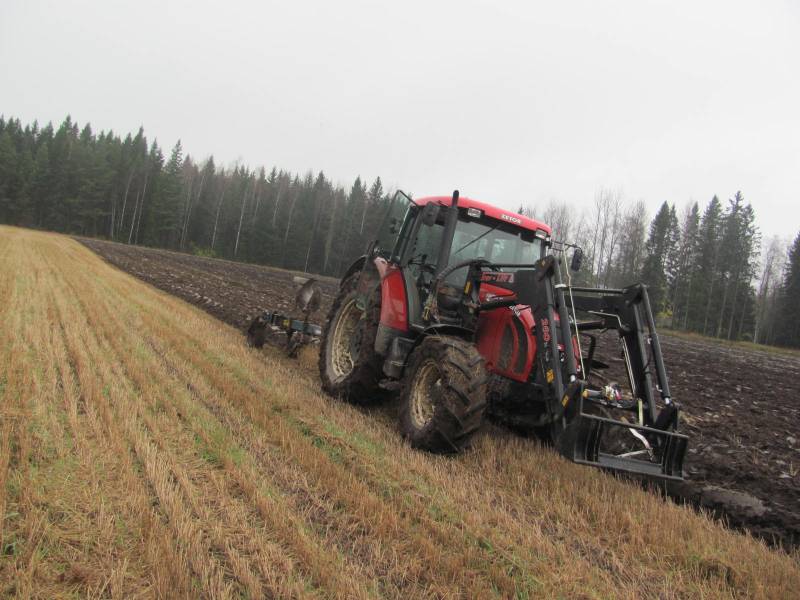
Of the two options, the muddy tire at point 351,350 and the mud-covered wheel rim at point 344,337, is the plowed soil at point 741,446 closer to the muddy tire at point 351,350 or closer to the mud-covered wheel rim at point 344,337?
the muddy tire at point 351,350

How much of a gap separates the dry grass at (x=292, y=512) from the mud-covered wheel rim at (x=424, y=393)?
0.29 metres

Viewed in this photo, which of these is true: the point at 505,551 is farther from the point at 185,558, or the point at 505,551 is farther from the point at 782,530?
the point at 782,530

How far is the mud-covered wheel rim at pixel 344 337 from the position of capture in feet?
21.9

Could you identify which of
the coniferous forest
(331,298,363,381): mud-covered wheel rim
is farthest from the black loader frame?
the coniferous forest

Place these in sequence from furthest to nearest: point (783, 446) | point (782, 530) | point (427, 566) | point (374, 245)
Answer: point (374, 245), point (783, 446), point (782, 530), point (427, 566)

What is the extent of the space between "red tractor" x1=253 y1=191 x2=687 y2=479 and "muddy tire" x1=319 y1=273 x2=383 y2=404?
0.07 ft

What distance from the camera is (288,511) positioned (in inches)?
119

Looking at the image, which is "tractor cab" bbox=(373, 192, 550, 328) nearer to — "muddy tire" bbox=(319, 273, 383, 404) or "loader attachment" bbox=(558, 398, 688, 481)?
"muddy tire" bbox=(319, 273, 383, 404)

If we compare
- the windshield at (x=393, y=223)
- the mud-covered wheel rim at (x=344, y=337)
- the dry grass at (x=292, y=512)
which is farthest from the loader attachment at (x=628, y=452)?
the mud-covered wheel rim at (x=344, y=337)

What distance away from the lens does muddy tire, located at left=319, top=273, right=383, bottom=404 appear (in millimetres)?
5664

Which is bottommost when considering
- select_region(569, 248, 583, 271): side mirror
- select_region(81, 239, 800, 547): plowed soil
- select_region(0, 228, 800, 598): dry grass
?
select_region(0, 228, 800, 598): dry grass

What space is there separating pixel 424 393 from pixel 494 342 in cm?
86

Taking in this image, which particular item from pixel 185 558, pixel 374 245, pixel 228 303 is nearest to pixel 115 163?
pixel 228 303

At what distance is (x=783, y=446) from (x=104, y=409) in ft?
24.3
